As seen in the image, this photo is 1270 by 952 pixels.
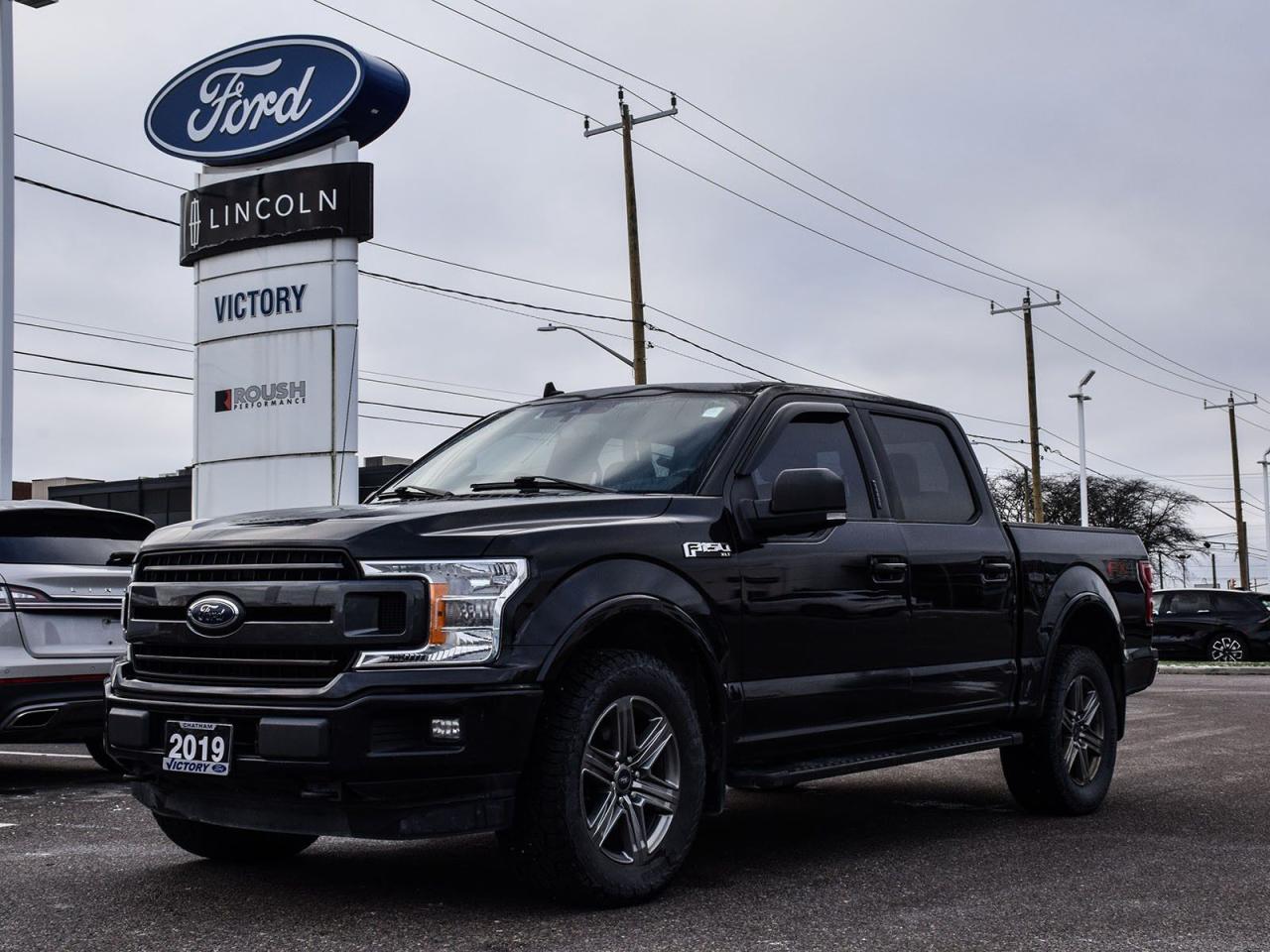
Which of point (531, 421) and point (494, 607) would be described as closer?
point (494, 607)

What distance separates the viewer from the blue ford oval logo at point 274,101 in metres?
22.6

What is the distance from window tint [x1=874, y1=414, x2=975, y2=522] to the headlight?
2657 mm

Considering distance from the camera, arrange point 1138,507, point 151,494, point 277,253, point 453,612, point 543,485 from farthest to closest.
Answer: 1. point 1138,507
2. point 151,494
3. point 277,253
4. point 543,485
5. point 453,612

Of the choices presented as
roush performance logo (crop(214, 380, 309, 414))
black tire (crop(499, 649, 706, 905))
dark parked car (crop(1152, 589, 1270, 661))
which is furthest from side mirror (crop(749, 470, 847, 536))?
dark parked car (crop(1152, 589, 1270, 661))

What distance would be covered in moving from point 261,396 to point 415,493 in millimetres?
17853

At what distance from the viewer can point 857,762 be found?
6180 mm

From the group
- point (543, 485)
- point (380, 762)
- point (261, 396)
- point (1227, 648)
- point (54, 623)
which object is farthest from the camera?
point (1227, 648)

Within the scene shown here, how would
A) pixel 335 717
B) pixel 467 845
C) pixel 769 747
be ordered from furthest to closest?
1. pixel 467 845
2. pixel 769 747
3. pixel 335 717

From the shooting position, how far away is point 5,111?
18031 mm

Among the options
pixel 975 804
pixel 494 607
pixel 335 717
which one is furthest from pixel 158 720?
pixel 975 804

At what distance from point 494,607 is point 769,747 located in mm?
1540

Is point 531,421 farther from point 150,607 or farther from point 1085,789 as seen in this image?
point 1085,789

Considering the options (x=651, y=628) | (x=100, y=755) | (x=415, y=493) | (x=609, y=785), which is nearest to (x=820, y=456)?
(x=651, y=628)

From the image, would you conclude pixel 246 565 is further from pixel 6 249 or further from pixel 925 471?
pixel 6 249
